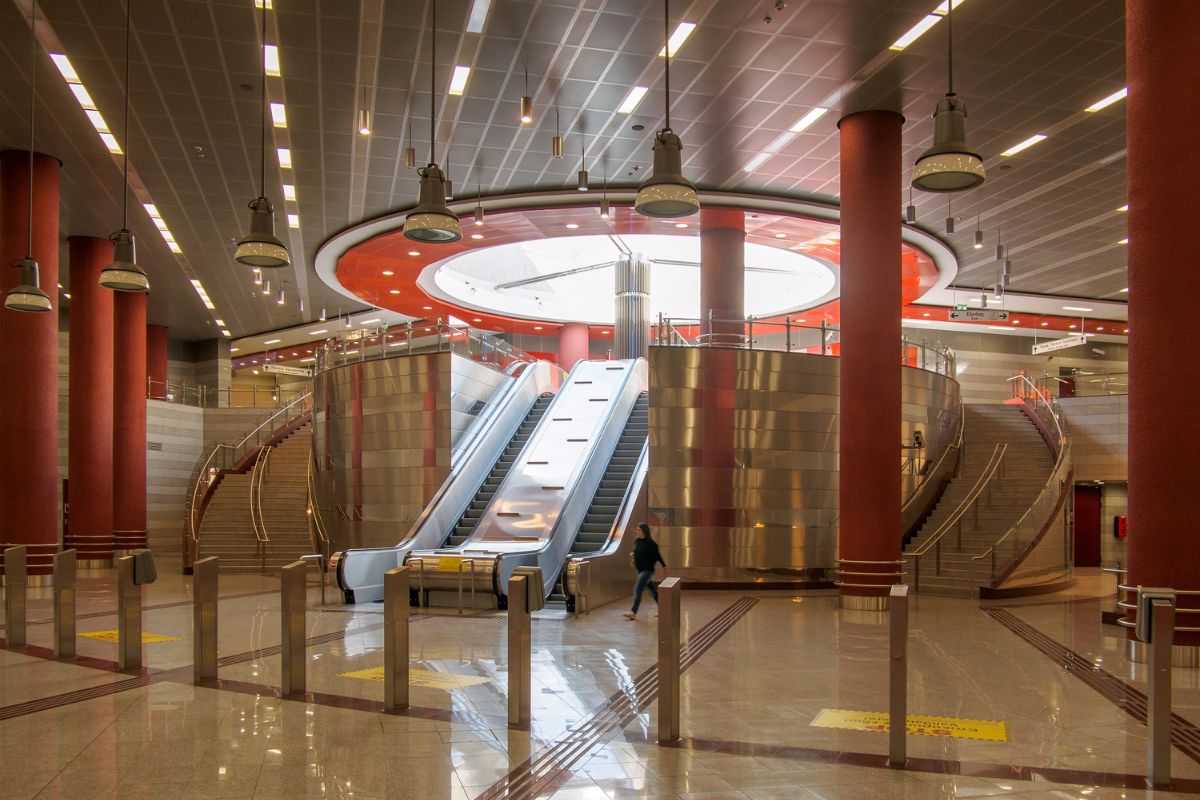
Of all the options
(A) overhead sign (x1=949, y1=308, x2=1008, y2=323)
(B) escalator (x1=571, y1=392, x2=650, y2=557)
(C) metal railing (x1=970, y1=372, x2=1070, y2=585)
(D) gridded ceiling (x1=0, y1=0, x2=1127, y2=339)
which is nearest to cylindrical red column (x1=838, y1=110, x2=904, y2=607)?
(D) gridded ceiling (x1=0, y1=0, x2=1127, y2=339)

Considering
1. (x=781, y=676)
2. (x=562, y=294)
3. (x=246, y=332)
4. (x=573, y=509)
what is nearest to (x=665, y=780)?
Answer: (x=781, y=676)

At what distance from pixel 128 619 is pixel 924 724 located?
22.3 ft

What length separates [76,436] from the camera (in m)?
20.5

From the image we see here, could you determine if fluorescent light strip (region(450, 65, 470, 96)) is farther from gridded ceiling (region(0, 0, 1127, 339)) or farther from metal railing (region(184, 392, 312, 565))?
metal railing (region(184, 392, 312, 565))

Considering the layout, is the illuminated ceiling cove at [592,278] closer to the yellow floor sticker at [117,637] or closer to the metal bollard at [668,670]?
the yellow floor sticker at [117,637]

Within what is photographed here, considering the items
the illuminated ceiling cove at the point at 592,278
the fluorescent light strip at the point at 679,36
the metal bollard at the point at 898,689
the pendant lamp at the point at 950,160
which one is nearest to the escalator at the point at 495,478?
the illuminated ceiling cove at the point at 592,278

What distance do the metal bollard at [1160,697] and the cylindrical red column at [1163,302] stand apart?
401 cm

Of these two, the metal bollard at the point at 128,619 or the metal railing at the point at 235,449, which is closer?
the metal bollard at the point at 128,619

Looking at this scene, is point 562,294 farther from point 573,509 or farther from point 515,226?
point 573,509

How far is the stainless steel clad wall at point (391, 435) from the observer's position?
1744 cm

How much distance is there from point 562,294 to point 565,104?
20.2m

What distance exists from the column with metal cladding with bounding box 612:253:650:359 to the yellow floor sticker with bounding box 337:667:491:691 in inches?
767

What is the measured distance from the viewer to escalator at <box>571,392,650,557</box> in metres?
15.7

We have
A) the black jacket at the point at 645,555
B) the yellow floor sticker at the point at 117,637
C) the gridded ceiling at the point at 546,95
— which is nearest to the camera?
the yellow floor sticker at the point at 117,637
